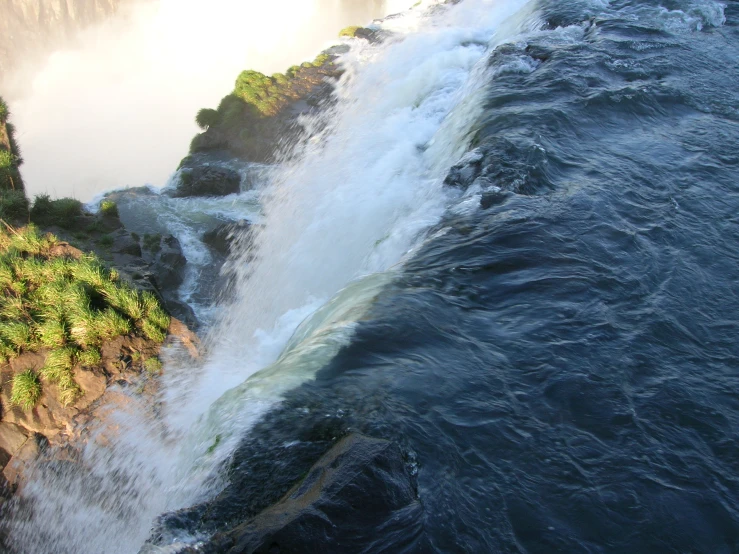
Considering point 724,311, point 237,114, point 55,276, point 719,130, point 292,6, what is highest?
point 292,6

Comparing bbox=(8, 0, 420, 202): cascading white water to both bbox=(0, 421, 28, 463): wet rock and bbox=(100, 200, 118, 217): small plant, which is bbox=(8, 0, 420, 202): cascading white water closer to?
bbox=(100, 200, 118, 217): small plant

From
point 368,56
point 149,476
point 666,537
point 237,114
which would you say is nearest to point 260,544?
point 666,537

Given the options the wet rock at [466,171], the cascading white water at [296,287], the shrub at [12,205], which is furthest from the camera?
the shrub at [12,205]

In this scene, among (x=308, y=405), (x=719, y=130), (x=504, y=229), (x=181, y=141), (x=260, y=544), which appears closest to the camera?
(x=260, y=544)

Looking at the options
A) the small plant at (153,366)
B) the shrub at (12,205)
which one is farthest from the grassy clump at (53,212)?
the small plant at (153,366)

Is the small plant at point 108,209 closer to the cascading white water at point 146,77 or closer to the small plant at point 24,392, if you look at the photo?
the small plant at point 24,392

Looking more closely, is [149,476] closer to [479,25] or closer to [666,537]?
[666,537]

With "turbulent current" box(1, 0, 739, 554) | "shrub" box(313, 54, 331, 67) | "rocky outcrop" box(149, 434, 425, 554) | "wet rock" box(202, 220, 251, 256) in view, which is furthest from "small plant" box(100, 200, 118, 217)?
"shrub" box(313, 54, 331, 67)
